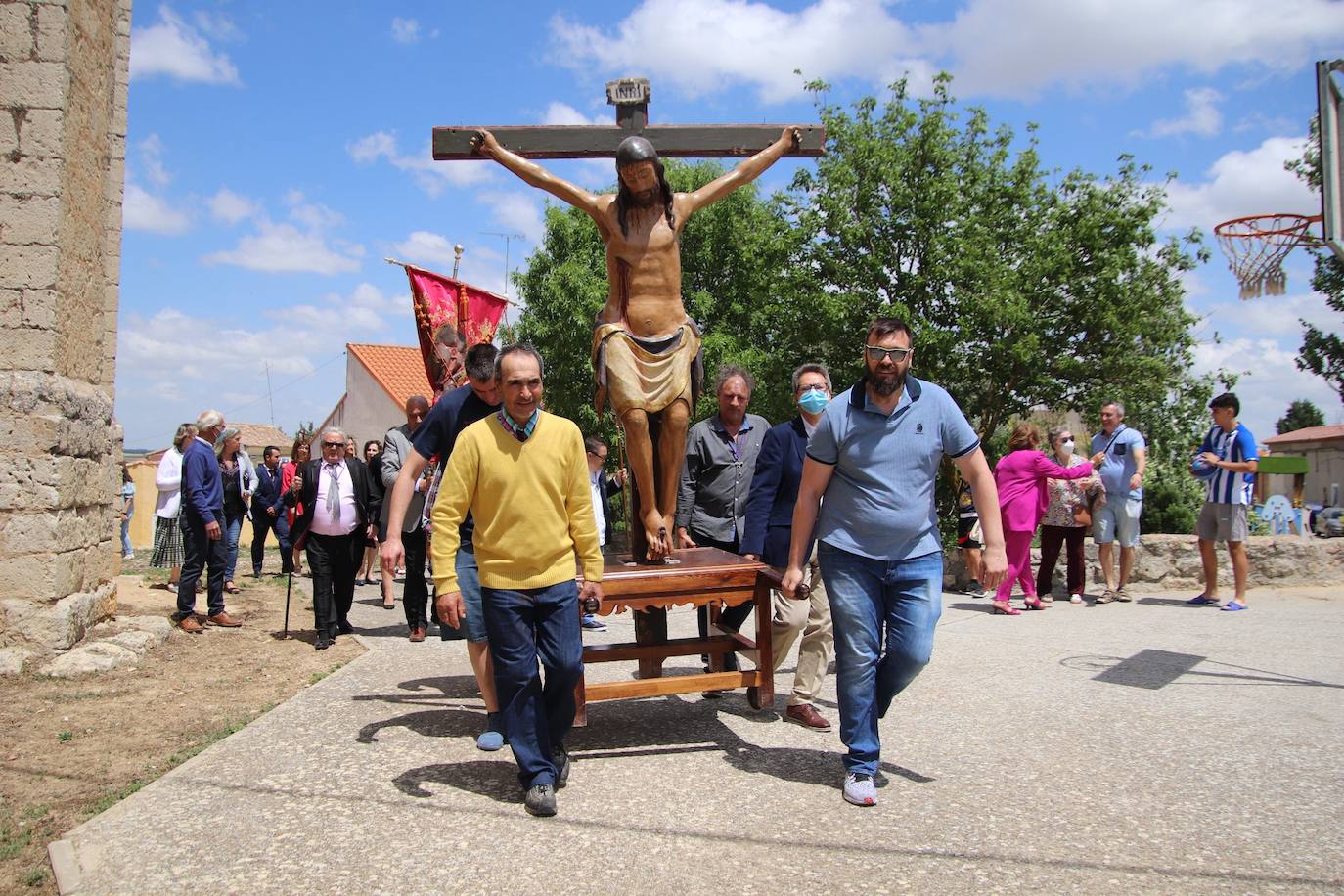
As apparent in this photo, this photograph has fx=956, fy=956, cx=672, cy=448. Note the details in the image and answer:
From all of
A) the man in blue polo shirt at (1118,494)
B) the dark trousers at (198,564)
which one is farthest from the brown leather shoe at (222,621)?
A: the man in blue polo shirt at (1118,494)

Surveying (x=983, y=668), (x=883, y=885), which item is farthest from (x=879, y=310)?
(x=883, y=885)

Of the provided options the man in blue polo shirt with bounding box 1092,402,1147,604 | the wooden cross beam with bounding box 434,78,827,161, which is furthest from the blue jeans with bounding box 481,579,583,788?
the man in blue polo shirt with bounding box 1092,402,1147,604

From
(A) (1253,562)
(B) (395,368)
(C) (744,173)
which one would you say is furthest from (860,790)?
(B) (395,368)

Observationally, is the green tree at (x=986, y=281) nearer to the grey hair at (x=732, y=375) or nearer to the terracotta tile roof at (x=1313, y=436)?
the grey hair at (x=732, y=375)

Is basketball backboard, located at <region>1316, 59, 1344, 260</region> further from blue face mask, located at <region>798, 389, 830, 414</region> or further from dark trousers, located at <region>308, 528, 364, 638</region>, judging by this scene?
dark trousers, located at <region>308, 528, 364, 638</region>

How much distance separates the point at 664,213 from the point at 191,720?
3.87m

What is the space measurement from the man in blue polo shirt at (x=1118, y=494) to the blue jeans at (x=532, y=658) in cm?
721

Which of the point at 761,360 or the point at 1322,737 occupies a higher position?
the point at 761,360

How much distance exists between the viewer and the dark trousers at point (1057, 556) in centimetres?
952

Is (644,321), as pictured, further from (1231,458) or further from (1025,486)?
(1231,458)

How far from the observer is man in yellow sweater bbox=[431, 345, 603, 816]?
3.81 meters

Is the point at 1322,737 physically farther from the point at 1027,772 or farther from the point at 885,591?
the point at 885,591

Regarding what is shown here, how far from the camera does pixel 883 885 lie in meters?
3.07

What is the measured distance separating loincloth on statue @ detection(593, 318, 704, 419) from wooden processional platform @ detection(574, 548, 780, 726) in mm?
874
